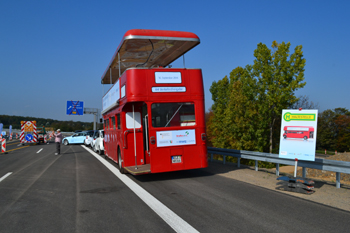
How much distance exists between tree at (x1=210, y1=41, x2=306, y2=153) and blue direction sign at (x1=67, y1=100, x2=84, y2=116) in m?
25.4

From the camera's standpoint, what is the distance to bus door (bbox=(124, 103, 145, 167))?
1021 centimetres

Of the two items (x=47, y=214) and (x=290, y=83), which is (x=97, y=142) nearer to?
(x=47, y=214)

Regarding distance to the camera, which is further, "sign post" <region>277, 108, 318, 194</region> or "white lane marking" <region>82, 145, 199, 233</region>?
"sign post" <region>277, 108, 318, 194</region>

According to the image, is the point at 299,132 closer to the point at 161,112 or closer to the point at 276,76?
the point at 161,112

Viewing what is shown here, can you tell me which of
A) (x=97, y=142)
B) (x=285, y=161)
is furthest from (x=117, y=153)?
(x=97, y=142)

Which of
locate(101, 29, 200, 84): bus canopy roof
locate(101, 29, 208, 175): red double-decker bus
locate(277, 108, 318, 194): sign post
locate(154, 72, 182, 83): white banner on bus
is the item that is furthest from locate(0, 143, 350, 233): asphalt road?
locate(101, 29, 200, 84): bus canopy roof

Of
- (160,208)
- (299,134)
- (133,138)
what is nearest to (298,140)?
(299,134)

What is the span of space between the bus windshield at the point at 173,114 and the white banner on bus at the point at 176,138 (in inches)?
9.8

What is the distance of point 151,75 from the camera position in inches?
363

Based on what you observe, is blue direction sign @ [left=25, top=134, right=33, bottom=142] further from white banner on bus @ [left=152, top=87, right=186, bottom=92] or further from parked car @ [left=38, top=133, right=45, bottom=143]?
white banner on bus @ [left=152, top=87, right=186, bottom=92]

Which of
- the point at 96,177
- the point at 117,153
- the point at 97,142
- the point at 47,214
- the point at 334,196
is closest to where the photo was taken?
the point at 47,214

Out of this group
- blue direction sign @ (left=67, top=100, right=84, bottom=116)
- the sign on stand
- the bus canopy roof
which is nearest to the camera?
the sign on stand

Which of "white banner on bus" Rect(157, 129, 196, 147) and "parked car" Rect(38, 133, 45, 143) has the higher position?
"white banner on bus" Rect(157, 129, 196, 147)

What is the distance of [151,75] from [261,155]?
15.6 feet
